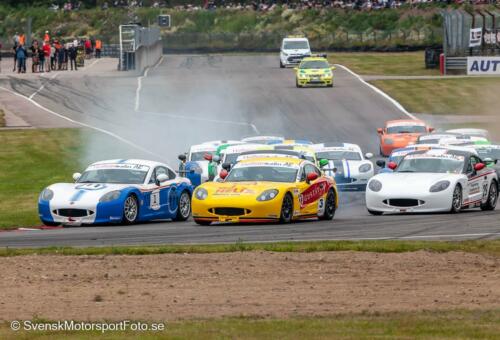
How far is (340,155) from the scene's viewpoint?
3130 cm

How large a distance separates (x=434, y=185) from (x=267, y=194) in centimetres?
369

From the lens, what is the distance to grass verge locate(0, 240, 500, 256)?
17234mm

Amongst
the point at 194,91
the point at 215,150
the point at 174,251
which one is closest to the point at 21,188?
the point at 215,150

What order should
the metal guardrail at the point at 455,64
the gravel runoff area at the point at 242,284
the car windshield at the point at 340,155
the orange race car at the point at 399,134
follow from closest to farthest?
the gravel runoff area at the point at 242,284 → the car windshield at the point at 340,155 → the orange race car at the point at 399,134 → the metal guardrail at the point at 455,64

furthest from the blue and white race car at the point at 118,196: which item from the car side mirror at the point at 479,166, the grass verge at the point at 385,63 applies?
the grass verge at the point at 385,63

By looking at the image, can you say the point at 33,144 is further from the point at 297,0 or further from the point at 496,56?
the point at 297,0

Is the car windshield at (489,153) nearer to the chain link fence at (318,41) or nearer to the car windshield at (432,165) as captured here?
the car windshield at (432,165)

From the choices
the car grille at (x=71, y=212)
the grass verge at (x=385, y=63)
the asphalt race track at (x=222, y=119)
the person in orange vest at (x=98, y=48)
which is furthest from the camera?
the person in orange vest at (x=98, y=48)

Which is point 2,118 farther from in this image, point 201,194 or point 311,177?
point 311,177

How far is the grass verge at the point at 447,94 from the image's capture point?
54562 millimetres

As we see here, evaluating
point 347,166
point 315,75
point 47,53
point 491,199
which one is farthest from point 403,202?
point 47,53

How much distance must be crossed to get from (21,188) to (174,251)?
48.3ft

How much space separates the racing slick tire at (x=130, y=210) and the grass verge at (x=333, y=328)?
36.5ft

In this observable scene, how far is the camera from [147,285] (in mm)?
14430
